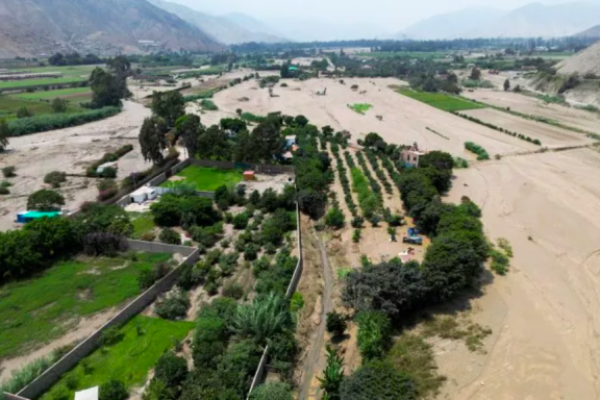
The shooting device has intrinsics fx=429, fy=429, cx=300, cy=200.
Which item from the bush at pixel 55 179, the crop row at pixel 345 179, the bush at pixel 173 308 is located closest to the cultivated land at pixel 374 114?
the crop row at pixel 345 179

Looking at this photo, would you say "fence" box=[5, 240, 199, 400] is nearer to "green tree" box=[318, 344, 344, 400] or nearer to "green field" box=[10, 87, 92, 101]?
"green tree" box=[318, 344, 344, 400]

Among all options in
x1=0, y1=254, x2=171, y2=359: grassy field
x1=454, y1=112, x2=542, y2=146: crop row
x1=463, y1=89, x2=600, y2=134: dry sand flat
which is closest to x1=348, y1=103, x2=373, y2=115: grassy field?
x1=454, y1=112, x2=542, y2=146: crop row

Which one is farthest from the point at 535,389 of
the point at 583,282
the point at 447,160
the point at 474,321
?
the point at 447,160

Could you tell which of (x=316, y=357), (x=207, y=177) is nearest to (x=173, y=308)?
(x=316, y=357)

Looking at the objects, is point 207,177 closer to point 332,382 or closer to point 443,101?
point 332,382

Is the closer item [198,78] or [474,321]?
[474,321]

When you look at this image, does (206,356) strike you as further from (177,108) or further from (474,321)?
(177,108)
